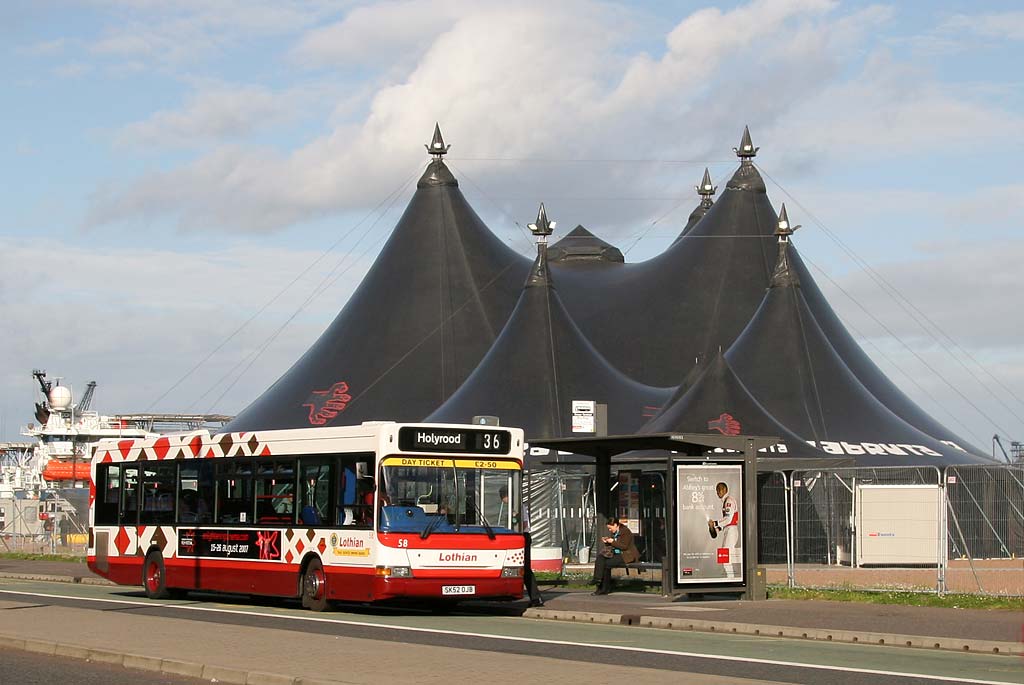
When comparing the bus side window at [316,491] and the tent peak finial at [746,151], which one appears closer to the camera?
the bus side window at [316,491]

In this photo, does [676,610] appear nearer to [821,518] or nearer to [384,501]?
[384,501]

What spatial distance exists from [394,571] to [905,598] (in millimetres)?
8004

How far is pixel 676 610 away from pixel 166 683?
9.73m

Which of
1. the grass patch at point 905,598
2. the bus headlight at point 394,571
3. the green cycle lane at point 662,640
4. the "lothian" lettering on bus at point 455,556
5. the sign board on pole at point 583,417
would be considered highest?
the sign board on pole at point 583,417

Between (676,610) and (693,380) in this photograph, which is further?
(693,380)

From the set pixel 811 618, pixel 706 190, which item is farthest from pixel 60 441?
pixel 811 618

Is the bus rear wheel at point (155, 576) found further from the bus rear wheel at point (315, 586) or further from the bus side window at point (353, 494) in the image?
the bus side window at point (353, 494)

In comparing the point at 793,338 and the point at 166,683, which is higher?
the point at 793,338

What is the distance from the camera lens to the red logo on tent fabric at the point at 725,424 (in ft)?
129

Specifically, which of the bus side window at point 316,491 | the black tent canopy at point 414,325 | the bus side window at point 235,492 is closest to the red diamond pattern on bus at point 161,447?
the bus side window at point 235,492

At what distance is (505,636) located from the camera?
1738 centimetres

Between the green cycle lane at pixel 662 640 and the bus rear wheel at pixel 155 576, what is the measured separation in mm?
463

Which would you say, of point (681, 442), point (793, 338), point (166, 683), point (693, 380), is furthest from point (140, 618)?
point (793, 338)

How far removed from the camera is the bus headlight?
20.0 m
